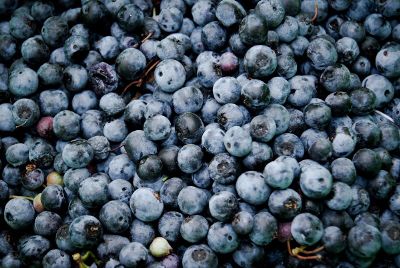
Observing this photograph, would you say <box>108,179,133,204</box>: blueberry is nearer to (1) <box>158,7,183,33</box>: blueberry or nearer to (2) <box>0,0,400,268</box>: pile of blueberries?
(2) <box>0,0,400,268</box>: pile of blueberries

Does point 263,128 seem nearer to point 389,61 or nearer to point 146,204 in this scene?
point 146,204

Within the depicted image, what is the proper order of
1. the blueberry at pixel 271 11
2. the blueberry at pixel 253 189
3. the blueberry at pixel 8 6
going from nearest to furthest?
the blueberry at pixel 253 189, the blueberry at pixel 271 11, the blueberry at pixel 8 6

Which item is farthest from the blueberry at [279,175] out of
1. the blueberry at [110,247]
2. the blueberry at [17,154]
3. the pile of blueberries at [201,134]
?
the blueberry at [17,154]

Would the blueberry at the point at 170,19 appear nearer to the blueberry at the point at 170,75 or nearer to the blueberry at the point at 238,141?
the blueberry at the point at 170,75

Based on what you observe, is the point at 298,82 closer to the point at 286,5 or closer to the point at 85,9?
the point at 286,5

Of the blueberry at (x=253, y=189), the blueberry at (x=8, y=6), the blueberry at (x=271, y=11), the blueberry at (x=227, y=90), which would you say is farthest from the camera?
the blueberry at (x=8, y=6)

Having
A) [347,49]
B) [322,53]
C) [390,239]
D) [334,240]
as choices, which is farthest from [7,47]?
[390,239]
